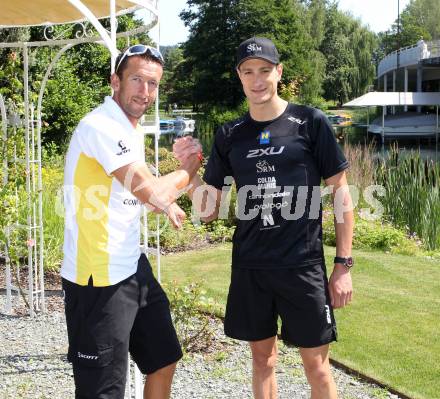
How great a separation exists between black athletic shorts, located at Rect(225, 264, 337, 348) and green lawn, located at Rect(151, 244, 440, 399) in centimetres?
159

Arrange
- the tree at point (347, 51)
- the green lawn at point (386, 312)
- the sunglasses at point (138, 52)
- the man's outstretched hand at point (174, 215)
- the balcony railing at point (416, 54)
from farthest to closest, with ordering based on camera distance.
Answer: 1. the tree at point (347, 51)
2. the balcony railing at point (416, 54)
3. the green lawn at point (386, 312)
4. the man's outstretched hand at point (174, 215)
5. the sunglasses at point (138, 52)

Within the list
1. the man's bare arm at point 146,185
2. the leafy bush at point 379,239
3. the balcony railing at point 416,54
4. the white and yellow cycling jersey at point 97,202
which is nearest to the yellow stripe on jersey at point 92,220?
the white and yellow cycling jersey at point 97,202

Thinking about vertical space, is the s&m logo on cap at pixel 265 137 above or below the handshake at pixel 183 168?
above

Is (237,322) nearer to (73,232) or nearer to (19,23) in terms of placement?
(73,232)

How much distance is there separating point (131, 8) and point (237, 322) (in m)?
2.64

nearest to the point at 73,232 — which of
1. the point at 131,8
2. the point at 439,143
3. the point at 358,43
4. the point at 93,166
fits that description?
the point at 93,166

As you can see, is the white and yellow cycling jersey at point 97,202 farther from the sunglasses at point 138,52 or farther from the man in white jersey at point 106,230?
the sunglasses at point 138,52

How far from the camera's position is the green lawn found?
464 centimetres

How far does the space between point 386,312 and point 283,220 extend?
3.54 meters

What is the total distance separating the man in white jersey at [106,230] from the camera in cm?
Result: 256

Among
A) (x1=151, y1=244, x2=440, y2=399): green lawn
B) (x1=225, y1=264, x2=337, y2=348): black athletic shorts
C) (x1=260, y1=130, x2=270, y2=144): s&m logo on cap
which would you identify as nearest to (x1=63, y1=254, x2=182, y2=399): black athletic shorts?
(x1=225, y1=264, x2=337, y2=348): black athletic shorts

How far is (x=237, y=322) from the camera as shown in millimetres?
3242

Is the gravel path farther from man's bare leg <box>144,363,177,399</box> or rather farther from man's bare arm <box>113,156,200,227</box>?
man's bare arm <box>113,156,200,227</box>

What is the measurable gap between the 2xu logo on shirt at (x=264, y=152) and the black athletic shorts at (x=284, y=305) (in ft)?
1.94
